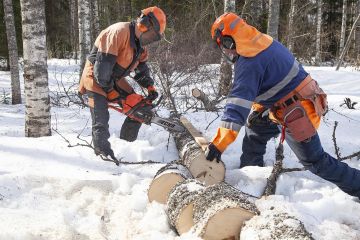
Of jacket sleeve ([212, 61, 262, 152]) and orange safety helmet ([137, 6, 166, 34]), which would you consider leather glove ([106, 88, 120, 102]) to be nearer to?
orange safety helmet ([137, 6, 166, 34])

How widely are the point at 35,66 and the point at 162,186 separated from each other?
2.98m

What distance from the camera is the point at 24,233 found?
2721mm

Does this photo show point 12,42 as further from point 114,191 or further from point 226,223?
point 226,223

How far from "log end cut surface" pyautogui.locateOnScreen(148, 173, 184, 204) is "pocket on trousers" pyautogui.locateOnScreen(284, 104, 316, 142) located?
3.46 ft

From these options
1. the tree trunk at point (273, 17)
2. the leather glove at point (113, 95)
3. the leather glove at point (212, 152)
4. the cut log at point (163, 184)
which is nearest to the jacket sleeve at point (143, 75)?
the leather glove at point (113, 95)

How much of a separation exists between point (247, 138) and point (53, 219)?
2259mm

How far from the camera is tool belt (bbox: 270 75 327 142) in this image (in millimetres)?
3324

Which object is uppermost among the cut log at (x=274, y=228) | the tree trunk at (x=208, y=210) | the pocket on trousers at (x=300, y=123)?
the pocket on trousers at (x=300, y=123)

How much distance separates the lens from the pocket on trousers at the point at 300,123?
3316 millimetres

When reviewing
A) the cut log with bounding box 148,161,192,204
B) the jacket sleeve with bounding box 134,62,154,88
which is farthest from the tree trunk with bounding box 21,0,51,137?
the cut log with bounding box 148,161,192,204

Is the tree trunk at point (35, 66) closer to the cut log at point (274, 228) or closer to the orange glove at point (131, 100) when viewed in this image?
the orange glove at point (131, 100)

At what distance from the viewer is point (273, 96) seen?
3457 mm

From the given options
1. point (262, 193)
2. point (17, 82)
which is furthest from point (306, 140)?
point (17, 82)

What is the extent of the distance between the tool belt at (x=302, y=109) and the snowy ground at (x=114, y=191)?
577mm
